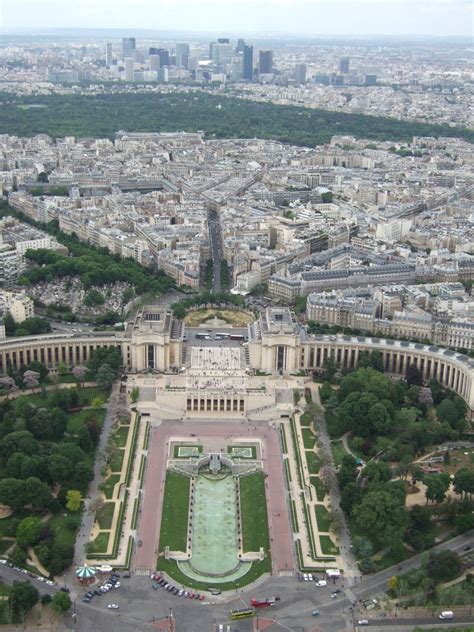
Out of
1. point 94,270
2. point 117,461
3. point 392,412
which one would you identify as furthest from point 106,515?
point 94,270

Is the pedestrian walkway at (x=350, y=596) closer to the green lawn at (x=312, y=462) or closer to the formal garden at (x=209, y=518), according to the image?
the formal garden at (x=209, y=518)

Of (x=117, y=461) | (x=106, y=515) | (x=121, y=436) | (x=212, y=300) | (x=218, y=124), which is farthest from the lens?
(x=218, y=124)

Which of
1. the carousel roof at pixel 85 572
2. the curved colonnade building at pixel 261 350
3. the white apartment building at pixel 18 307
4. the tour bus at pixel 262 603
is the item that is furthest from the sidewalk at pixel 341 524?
the white apartment building at pixel 18 307

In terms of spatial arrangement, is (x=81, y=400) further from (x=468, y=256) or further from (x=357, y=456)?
(x=468, y=256)

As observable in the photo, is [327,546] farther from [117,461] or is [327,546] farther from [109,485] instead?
[117,461]

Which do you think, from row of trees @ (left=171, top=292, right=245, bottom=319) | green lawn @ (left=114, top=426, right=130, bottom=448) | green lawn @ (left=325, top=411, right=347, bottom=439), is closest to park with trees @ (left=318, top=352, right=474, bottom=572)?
green lawn @ (left=325, top=411, right=347, bottom=439)

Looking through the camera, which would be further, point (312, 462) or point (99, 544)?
point (312, 462)

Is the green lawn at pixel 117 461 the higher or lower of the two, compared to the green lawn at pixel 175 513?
higher
